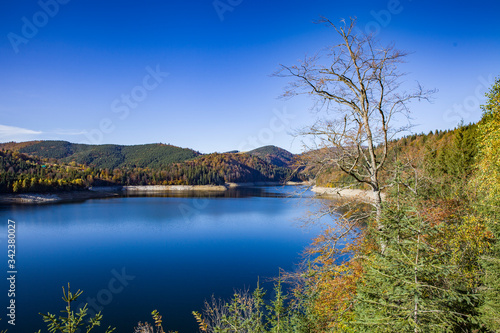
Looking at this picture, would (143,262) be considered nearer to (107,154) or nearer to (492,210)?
(492,210)

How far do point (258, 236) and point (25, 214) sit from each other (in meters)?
32.8

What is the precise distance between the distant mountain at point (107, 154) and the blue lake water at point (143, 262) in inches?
5666

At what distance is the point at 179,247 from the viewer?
21922 mm

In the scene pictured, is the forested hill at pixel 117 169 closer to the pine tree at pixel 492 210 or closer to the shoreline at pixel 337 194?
the shoreline at pixel 337 194

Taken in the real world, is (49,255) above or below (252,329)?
below

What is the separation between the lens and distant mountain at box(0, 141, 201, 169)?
568ft

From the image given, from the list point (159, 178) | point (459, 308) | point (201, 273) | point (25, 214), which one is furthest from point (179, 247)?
point (159, 178)

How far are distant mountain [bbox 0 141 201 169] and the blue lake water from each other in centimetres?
14392

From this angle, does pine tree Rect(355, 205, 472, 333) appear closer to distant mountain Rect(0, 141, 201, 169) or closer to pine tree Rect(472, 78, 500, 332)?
pine tree Rect(472, 78, 500, 332)

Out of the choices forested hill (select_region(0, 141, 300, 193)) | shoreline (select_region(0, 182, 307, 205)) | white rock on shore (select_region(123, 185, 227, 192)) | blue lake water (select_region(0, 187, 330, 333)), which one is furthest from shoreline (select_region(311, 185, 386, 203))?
white rock on shore (select_region(123, 185, 227, 192))

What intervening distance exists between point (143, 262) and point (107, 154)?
190355mm

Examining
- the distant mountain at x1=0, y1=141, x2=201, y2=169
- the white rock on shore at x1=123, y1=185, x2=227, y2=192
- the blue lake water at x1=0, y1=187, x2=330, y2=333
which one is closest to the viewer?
the blue lake water at x1=0, y1=187, x2=330, y2=333

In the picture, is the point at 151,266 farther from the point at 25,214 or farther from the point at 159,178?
the point at 159,178

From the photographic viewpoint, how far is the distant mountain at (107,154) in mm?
173125
